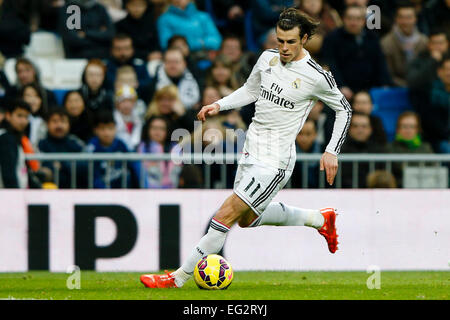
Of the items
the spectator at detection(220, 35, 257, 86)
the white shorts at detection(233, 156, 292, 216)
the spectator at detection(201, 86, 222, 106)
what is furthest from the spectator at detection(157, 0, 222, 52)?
the white shorts at detection(233, 156, 292, 216)

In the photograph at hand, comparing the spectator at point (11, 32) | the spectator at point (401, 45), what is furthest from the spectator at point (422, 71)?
the spectator at point (11, 32)

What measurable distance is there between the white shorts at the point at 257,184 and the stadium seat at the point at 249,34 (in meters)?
7.50

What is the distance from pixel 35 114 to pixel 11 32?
8.26ft

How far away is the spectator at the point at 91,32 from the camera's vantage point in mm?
16703

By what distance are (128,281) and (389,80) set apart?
22.5ft

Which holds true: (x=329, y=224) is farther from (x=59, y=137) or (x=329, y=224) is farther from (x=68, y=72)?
(x=68, y=72)

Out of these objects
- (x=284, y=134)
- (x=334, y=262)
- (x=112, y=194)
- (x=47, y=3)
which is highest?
(x=47, y=3)

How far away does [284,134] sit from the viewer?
1009cm

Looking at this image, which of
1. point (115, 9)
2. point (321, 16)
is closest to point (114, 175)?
point (115, 9)

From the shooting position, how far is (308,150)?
46.4 feet

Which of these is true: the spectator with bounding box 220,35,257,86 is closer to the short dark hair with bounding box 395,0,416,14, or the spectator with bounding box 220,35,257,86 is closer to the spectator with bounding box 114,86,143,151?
the spectator with bounding box 114,86,143,151
